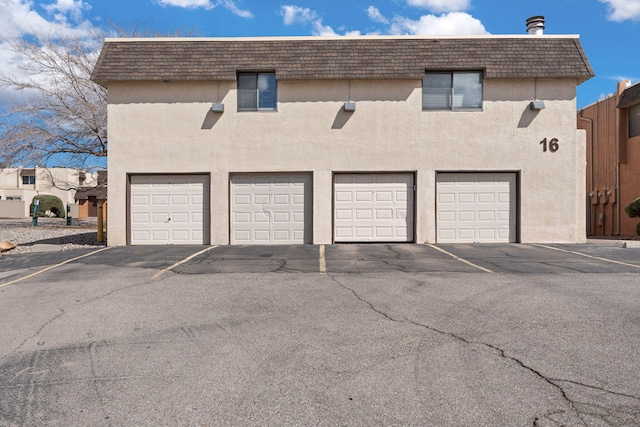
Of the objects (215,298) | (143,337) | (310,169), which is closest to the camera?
(143,337)

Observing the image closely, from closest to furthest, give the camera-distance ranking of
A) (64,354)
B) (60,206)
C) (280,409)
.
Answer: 1. (280,409)
2. (64,354)
3. (60,206)

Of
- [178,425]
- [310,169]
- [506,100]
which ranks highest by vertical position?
[506,100]

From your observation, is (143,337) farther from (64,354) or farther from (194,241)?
(194,241)

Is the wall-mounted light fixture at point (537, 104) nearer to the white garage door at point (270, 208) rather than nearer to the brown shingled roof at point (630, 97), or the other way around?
the white garage door at point (270, 208)

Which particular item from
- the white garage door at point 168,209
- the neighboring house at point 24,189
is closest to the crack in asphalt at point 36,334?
the white garage door at point 168,209

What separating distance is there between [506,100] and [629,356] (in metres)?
11.9

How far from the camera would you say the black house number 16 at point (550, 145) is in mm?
15211

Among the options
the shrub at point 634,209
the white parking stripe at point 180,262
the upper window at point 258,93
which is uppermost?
the upper window at point 258,93

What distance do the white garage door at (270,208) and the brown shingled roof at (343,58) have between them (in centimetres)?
317

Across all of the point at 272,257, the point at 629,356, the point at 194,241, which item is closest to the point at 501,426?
the point at 629,356

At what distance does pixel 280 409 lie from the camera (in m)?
3.75

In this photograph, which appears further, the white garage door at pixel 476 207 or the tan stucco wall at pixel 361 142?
the white garage door at pixel 476 207

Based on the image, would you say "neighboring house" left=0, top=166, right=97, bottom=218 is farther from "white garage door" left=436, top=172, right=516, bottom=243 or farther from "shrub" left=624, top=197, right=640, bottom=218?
"shrub" left=624, top=197, right=640, bottom=218

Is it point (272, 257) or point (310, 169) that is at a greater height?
point (310, 169)
